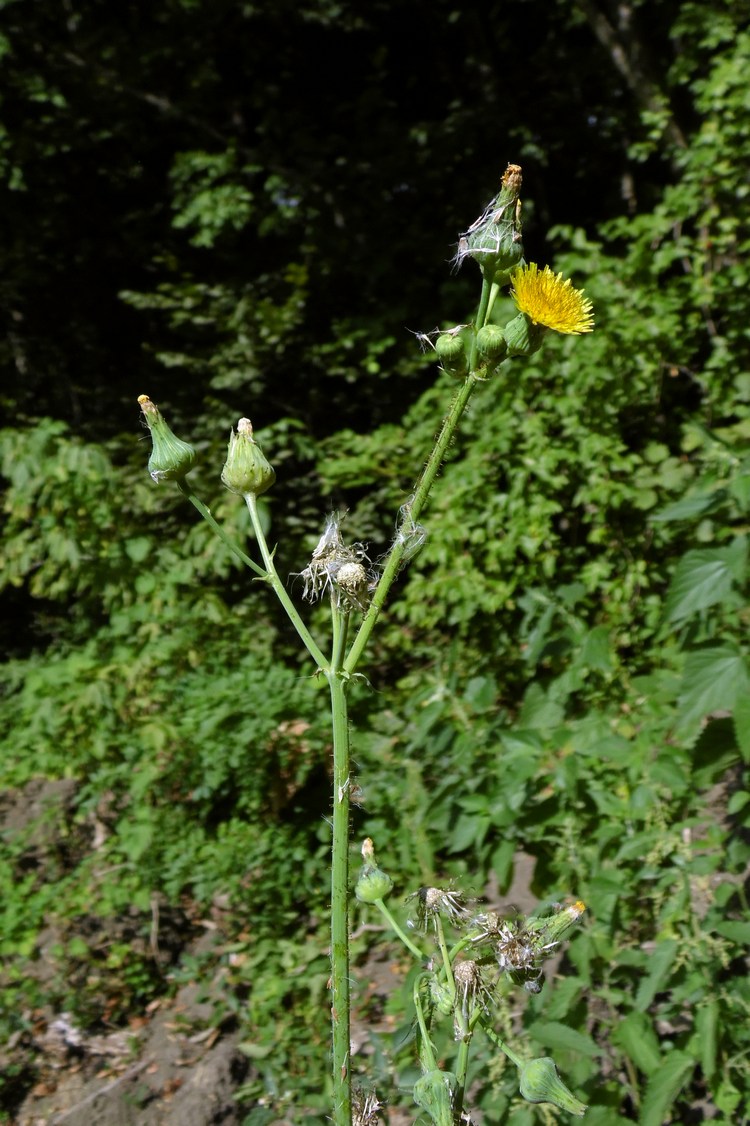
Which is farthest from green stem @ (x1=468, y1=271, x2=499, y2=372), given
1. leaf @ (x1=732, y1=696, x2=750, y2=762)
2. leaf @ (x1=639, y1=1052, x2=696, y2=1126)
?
leaf @ (x1=639, y1=1052, x2=696, y2=1126)

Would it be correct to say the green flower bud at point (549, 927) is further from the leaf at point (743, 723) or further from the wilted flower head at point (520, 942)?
the leaf at point (743, 723)

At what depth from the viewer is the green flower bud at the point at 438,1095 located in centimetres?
76

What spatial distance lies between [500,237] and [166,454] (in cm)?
37

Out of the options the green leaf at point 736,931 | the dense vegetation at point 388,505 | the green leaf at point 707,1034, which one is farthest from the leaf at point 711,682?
the green leaf at point 707,1034

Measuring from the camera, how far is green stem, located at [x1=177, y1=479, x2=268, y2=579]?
74 centimetres

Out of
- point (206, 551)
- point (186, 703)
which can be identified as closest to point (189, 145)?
point (206, 551)

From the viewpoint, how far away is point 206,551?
3834 mm

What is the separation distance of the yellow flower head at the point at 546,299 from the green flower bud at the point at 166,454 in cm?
35

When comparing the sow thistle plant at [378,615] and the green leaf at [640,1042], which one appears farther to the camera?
the green leaf at [640,1042]

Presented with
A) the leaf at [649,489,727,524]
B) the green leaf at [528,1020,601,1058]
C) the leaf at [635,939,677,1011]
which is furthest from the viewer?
the leaf at [649,489,727,524]

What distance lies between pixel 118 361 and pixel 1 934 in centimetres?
455

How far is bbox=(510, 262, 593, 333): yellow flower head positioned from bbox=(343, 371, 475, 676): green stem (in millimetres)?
97

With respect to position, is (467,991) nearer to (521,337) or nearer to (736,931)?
(521,337)

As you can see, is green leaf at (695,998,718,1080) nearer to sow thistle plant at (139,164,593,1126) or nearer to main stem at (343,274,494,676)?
sow thistle plant at (139,164,593,1126)
